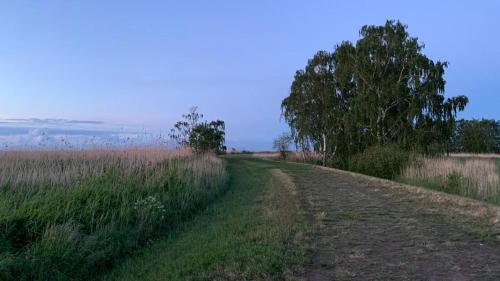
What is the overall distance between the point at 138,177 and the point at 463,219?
9.90 m

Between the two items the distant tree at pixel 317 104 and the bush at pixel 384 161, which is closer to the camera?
the bush at pixel 384 161

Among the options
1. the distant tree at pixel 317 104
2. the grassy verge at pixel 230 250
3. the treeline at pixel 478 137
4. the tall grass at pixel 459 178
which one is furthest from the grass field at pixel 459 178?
the treeline at pixel 478 137

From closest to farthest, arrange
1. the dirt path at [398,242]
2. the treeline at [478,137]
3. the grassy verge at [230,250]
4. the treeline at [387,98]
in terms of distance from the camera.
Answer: the dirt path at [398,242]
the grassy verge at [230,250]
the treeline at [387,98]
the treeline at [478,137]

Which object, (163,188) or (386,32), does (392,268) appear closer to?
(163,188)

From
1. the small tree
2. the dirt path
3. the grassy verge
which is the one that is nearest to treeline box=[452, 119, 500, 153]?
the small tree

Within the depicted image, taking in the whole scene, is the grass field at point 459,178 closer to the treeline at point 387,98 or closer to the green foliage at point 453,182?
the green foliage at point 453,182

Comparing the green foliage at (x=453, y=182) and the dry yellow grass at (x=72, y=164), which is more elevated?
the dry yellow grass at (x=72, y=164)

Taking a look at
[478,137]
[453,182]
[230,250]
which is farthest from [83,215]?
[478,137]

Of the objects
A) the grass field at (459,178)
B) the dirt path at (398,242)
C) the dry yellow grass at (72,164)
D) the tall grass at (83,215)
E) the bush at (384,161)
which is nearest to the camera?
the dirt path at (398,242)

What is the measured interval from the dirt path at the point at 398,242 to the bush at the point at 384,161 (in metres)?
13.2

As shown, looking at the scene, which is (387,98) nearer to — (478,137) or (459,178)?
(459,178)

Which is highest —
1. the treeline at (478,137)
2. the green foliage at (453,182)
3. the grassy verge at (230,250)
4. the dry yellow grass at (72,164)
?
the treeline at (478,137)

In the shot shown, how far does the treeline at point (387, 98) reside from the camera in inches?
1181

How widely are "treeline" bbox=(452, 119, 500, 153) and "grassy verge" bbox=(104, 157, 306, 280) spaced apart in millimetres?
78232
